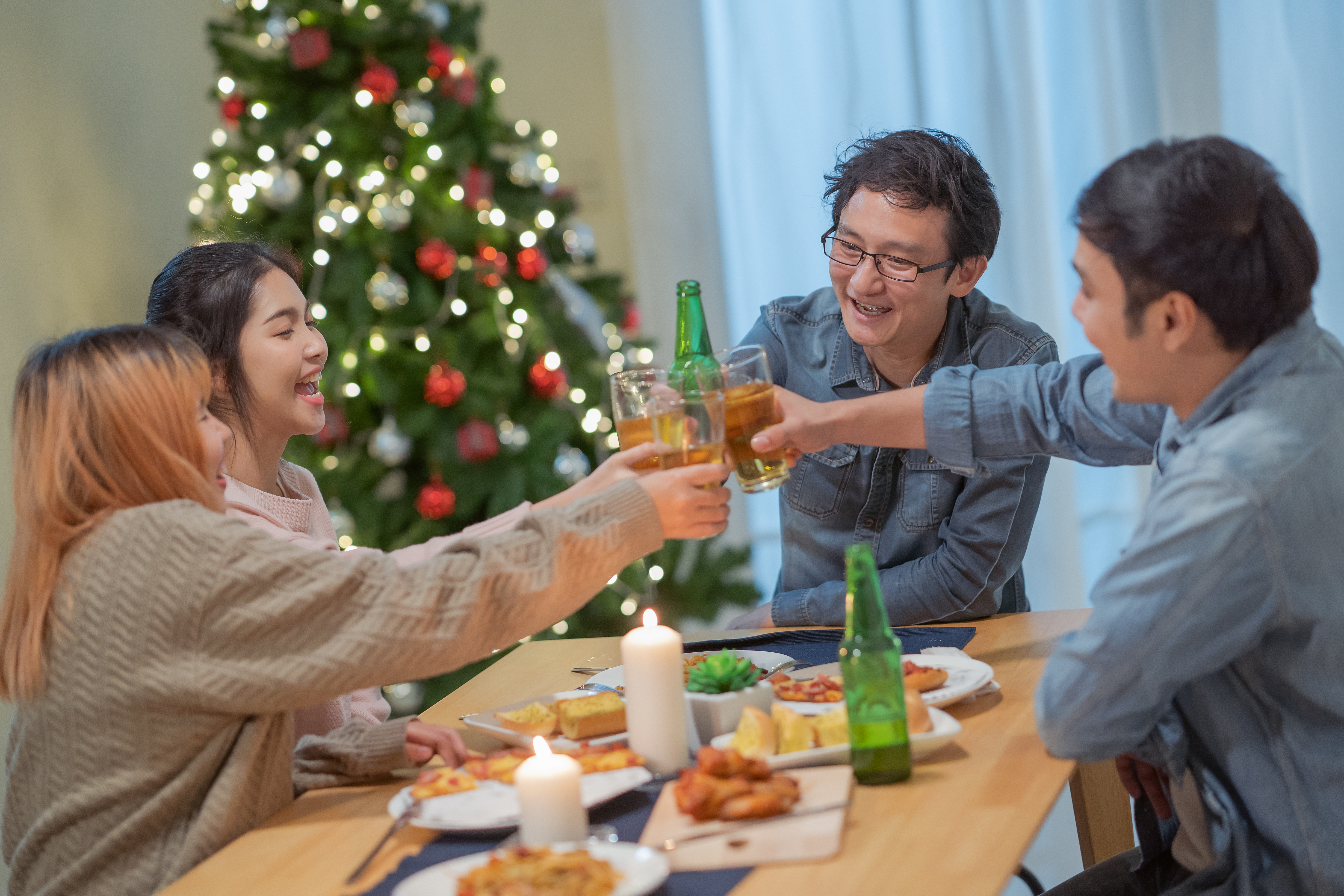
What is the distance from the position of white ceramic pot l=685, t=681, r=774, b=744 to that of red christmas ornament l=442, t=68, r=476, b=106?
2.22 metres

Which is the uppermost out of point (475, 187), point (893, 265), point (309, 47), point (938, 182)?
point (309, 47)

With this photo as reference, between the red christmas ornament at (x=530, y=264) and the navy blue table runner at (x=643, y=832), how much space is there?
1.66 metres

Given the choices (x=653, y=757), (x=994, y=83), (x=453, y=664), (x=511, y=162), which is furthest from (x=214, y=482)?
(x=994, y=83)

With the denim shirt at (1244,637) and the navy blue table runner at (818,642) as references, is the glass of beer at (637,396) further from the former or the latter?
the denim shirt at (1244,637)

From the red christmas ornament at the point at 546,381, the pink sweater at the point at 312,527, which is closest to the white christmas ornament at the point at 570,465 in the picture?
the red christmas ornament at the point at 546,381

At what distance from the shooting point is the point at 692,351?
1.51 m

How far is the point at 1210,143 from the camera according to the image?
1155mm

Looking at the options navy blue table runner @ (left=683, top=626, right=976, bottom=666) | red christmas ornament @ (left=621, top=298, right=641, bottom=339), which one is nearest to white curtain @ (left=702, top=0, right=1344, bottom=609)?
red christmas ornament @ (left=621, top=298, right=641, bottom=339)

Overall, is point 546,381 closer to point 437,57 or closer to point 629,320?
point 629,320

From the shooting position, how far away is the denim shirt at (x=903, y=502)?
6.30 ft

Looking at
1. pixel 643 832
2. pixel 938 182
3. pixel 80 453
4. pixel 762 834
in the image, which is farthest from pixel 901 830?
pixel 938 182

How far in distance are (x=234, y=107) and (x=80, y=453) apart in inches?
80.5

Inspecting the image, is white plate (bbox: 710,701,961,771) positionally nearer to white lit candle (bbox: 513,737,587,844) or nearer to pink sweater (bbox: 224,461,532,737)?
white lit candle (bbox: 513,737,587,844)

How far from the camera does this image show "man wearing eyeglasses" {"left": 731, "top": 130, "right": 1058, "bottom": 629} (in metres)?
1.89
